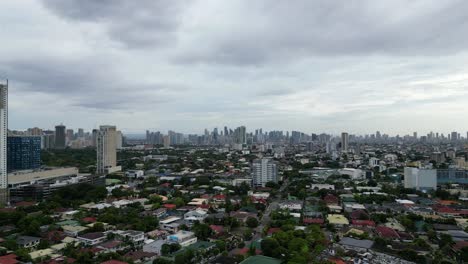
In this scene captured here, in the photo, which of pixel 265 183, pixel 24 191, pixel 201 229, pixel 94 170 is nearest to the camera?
pixel 201 229

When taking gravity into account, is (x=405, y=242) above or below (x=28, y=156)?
below

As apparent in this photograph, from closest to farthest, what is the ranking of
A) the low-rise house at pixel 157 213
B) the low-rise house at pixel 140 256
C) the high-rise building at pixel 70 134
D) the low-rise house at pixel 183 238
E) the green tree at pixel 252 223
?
1. the low-rise house at pixel 140 256
2. the low-rise house at pixel 183 238
3. the green tree at pixel 252 223
4. the low-rise house at pixel 157 213
5. the high-rise building at pixel 70 134

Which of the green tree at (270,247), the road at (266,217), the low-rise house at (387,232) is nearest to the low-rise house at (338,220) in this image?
the low-rise house at (387,232)

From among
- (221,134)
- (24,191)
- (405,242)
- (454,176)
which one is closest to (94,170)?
(24,191)

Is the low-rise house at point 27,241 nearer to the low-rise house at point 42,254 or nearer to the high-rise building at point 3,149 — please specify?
the low-rise house at point 42,254

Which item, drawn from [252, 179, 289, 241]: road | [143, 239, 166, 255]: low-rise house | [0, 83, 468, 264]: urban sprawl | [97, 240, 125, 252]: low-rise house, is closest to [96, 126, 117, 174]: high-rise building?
[0, 83, 468, 264]: urban sprawl

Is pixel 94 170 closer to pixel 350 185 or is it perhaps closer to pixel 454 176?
pixel 350 185
